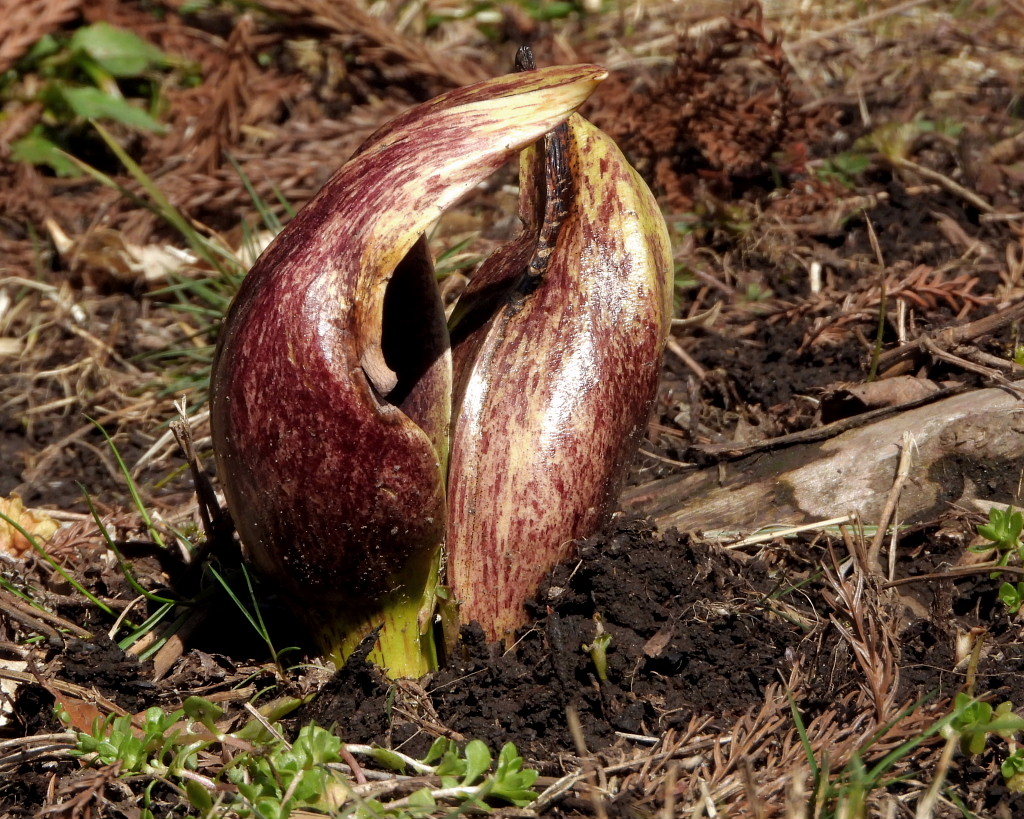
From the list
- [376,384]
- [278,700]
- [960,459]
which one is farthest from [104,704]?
[960,459]

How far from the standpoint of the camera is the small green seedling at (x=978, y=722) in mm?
1755

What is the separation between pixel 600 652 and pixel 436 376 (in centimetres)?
60

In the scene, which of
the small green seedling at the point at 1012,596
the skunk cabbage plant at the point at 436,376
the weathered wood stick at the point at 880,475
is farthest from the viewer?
the weathered wood stick at the point at 880,475

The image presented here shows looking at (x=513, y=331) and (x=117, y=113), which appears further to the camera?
(x=117, y=113)

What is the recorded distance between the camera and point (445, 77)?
4.28 meters

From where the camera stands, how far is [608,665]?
196cm

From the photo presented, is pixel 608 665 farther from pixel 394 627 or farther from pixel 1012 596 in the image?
pixel 1012 596

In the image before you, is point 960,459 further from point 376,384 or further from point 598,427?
point 376,384

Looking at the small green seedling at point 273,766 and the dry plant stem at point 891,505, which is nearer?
the small green seedling at point 273,766

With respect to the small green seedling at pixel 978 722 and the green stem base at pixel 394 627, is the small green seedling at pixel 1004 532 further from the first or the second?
the green stem base at pixel 394 627

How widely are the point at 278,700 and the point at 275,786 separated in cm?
30

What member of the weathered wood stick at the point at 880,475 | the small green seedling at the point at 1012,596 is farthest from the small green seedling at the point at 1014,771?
the weathered wood stick at the point at 880,475

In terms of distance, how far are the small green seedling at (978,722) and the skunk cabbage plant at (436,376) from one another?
2.37ft

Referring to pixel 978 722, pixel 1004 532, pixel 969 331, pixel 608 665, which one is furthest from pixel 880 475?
pixel 608 665
